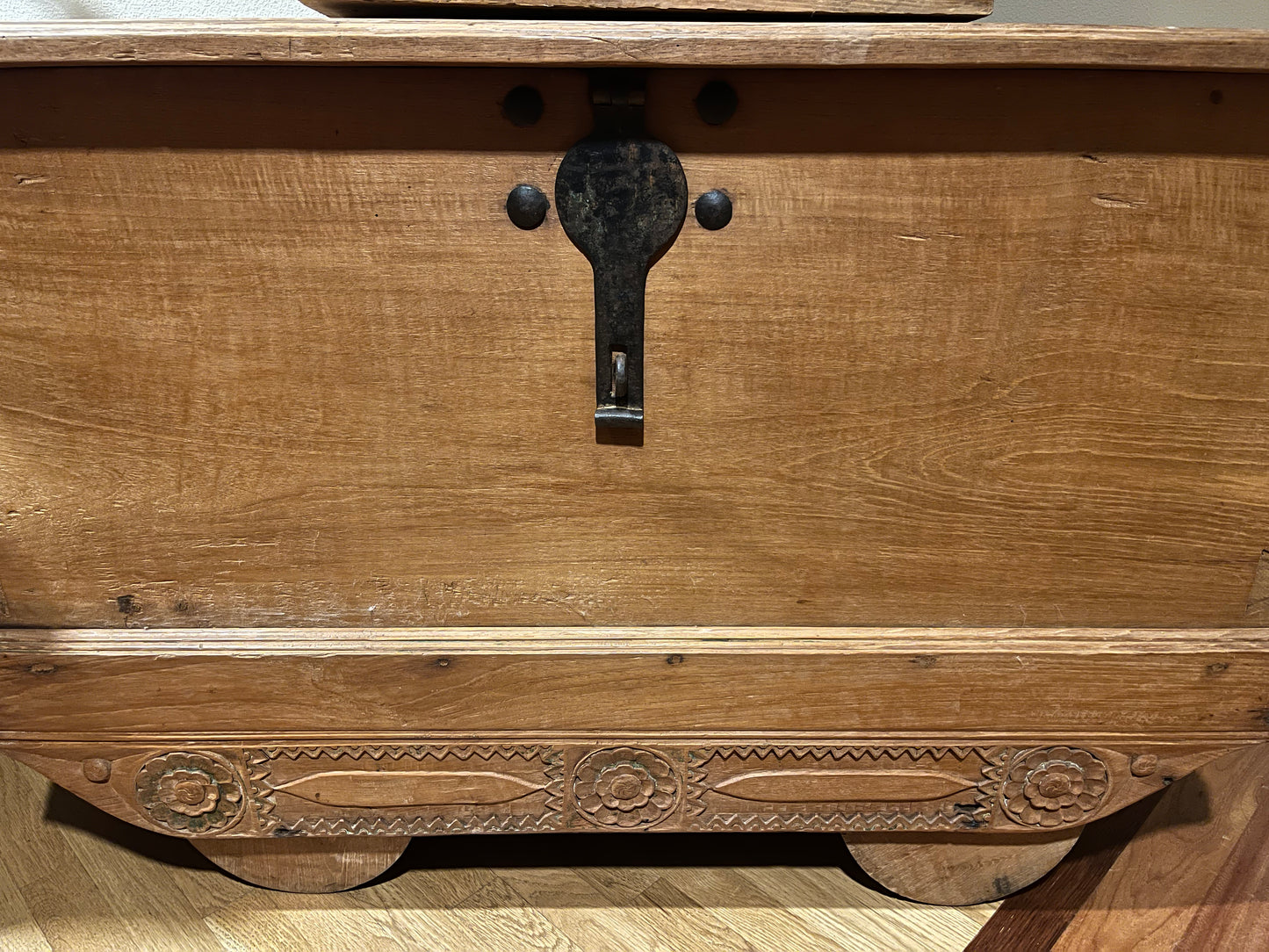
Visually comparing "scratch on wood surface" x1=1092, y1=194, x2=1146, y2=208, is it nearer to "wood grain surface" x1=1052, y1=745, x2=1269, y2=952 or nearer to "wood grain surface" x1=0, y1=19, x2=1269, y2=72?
"wood grain surface" x1=0, y1=19, x2=1269, y2=72

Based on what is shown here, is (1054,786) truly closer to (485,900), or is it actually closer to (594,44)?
(485,900)

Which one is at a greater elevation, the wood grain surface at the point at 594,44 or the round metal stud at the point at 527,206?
the wood grain surface at the point at 594,44

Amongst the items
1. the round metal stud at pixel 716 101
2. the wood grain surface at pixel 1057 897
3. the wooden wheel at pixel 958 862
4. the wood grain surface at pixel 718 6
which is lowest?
the wood grain surface at pixel 1057 897

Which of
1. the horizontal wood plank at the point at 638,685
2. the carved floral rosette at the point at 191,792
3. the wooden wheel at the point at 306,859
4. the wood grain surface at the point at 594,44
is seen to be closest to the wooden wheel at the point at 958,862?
the horizontal wood plank at the point at 638,685

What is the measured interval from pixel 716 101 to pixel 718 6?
0.22 ft

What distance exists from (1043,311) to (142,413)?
2.24ft

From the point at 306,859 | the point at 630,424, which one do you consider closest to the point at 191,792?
the point at 306,859

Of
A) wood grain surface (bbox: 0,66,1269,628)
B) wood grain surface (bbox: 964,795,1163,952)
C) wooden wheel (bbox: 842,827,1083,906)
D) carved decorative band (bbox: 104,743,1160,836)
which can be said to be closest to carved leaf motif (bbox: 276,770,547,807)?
carved decorative band (bbox: 104,743,1160,836)

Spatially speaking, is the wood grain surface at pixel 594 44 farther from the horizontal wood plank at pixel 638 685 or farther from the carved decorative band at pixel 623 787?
the carved decorative band at pixel 623 787

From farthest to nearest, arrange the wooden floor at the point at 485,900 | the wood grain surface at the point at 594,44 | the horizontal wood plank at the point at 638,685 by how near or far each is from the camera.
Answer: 1. the wooden floor at the point at 485,900
2. the horizontal wood plank at the point at 638,685
3. the wood grain surface at the point at 594,44

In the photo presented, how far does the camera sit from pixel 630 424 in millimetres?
736

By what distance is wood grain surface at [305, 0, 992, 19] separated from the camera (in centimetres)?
66

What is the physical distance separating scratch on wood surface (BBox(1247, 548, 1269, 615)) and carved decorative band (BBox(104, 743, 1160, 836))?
0.16 meters

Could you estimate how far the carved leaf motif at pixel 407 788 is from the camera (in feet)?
2.80
